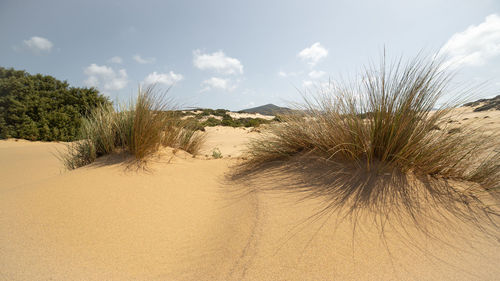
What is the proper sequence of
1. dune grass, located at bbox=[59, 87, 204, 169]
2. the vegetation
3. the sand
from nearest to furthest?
the sand
dune grass, located at bbox=[59, 87, 204, 169]
the vegetation

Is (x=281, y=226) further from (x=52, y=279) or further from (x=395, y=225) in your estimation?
(x=52, y=279)

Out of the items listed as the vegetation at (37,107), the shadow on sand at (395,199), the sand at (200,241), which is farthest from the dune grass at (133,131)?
the vegetation at (37,107)

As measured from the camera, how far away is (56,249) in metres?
1.22

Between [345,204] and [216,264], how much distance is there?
1.06 m

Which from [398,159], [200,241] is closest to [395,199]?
[398,159]

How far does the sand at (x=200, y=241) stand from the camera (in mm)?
1132

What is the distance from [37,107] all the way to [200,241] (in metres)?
11.7

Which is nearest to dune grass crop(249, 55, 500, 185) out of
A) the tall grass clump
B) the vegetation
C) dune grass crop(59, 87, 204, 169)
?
the tall grass clump

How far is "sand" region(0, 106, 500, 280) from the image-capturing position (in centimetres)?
113

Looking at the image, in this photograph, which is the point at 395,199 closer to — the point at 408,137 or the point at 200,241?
the point at 408,137

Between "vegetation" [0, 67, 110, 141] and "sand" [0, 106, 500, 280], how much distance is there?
8485 mm

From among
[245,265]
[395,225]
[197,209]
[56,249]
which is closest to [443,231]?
[395,225]

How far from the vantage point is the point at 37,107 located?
29.2 feet

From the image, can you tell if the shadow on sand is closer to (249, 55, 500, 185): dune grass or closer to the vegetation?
(249, 55, 500, 185): dune grass
